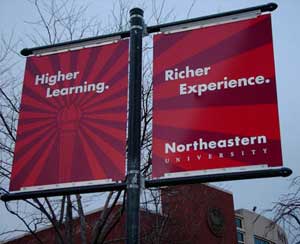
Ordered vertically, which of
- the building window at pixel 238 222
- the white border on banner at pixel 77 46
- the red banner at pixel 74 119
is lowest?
the building window at pixel 238 222

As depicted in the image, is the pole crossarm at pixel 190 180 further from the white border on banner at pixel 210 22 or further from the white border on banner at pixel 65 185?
the white border on banner at pixel 210 22

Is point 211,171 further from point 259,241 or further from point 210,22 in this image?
point 259,241

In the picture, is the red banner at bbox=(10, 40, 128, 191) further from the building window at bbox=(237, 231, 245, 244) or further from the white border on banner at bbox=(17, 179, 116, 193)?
the building window at bbox=(237, 231, 245, 244)

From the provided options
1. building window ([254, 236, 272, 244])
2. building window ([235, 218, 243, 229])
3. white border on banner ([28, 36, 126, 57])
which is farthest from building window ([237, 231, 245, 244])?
white border on banner ([28, 36, 126, 57])

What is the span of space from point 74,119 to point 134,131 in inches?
26.9

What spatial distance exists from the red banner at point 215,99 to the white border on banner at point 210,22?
0.14 ft

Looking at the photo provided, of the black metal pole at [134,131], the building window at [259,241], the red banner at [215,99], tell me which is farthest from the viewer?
the building window at [259,241]

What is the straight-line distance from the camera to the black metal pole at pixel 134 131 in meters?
3.95

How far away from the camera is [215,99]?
4383mm

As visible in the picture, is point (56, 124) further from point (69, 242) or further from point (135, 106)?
point (69, 242)

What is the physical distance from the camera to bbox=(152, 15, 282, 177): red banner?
13.6ft

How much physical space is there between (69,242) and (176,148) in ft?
18.4

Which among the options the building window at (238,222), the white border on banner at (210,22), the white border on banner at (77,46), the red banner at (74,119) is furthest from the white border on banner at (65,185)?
the building window at (238,222)

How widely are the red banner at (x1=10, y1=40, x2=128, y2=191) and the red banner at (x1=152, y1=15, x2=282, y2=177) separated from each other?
36 cm
